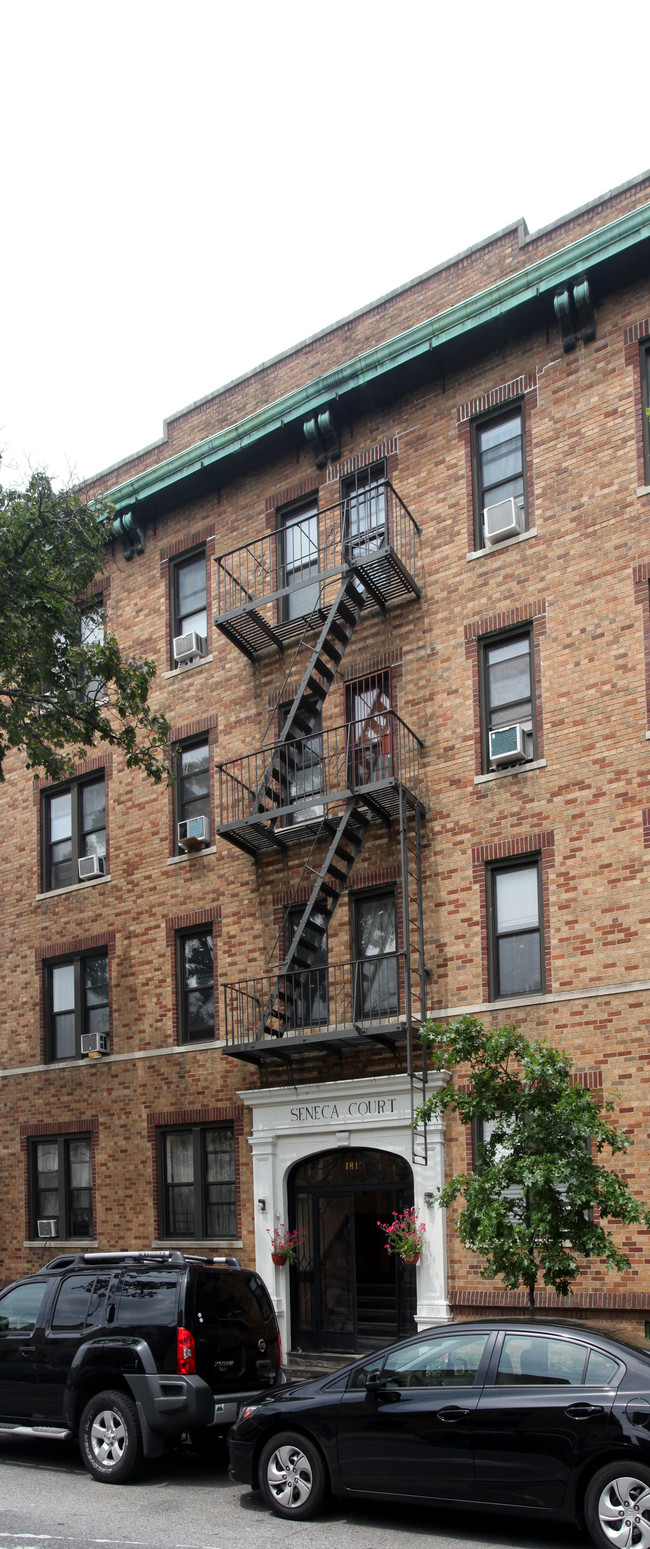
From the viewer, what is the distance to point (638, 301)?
664 inches

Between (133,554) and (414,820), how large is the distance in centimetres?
774

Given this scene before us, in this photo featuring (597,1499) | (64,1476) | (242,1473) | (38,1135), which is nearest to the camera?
(597,1499)

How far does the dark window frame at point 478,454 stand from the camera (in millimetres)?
17734

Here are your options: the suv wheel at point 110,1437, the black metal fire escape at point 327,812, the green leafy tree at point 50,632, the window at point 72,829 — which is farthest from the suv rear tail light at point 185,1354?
the window at point 72,829

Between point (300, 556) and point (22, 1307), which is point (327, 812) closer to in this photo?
point (300, 556)

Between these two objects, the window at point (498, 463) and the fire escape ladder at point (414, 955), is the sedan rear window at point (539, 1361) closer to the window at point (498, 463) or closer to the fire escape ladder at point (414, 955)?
the fire escape ladder at point (414, 955)

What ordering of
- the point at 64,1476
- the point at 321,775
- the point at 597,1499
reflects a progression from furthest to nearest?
the point at 321,775
the point at 64,1476
the point at 597,1499

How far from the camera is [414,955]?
1750cm

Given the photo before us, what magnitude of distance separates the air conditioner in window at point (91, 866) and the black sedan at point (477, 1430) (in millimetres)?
12453

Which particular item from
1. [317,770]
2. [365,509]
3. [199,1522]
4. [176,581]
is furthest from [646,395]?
[199,1522]

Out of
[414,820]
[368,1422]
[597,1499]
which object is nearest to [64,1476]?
[368,1422]

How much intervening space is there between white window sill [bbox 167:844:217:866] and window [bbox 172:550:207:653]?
10.6 ft

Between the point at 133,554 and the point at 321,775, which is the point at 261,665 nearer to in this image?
the point at 321,775

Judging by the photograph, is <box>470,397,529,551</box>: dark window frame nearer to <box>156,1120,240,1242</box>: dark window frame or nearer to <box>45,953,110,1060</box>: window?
<box>156,1120,240,1242</box>: dark window frame
